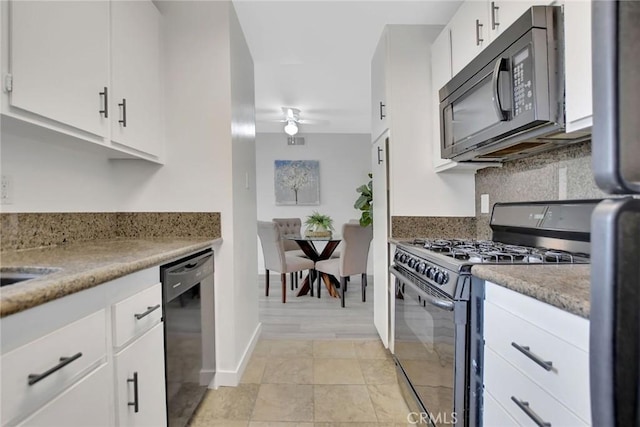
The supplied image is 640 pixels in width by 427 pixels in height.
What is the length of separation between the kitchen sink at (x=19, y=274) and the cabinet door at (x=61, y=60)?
0.51 metres

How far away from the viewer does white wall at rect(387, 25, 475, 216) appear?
218 cm

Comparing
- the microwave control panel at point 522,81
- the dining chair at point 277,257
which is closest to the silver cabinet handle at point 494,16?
the microwave control panel at point 522,81

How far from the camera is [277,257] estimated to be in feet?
12.3

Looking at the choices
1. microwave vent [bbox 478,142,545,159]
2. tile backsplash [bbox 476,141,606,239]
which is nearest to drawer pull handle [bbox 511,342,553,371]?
tile backsplash [bbox 476,141,606,239]

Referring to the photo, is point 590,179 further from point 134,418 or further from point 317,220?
point 317,220

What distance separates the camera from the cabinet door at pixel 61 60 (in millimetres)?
1007

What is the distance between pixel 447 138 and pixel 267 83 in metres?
2.17

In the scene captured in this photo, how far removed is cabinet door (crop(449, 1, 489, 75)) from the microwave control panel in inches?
15.1

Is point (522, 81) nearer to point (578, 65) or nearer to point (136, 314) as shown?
point (578, 65)

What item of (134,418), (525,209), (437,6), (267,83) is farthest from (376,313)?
(267,83)

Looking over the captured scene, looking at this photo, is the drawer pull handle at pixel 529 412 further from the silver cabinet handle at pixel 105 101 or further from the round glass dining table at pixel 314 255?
the round glass dining table at pixel 314 255

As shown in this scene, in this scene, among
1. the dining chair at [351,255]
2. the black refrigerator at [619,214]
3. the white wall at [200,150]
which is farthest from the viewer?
the dining chair at [351,255]

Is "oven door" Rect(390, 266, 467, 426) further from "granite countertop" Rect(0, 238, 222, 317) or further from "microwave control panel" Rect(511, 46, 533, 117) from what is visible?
"granite countertop" Rect(0, 238, 222, 317)

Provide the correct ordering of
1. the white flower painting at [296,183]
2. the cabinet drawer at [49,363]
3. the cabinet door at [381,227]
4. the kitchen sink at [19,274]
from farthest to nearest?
the white flower painting at [296,183] < the cabinet door at [381,227] < the kitchen sink at [19,274] < the cabinet drawer at [49,363]
